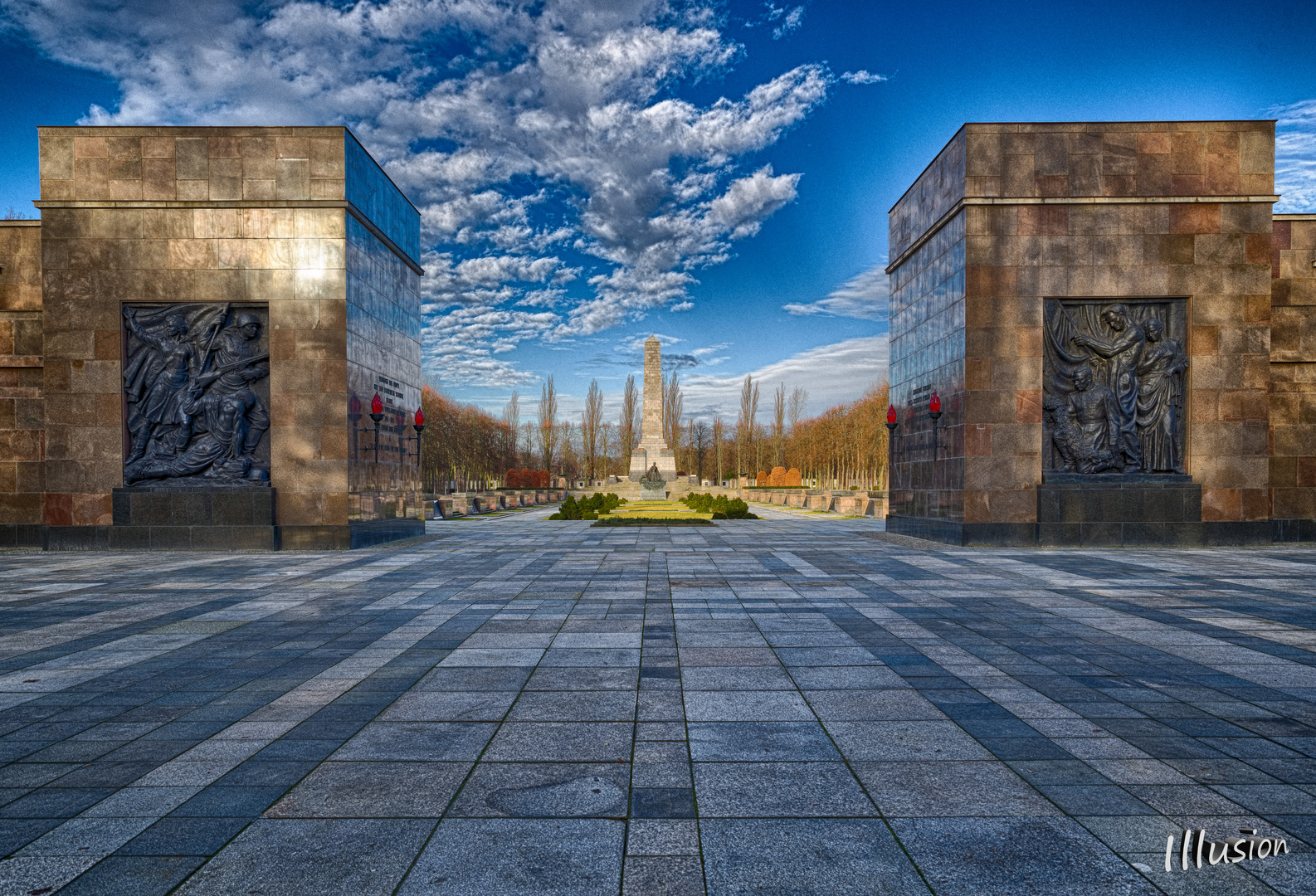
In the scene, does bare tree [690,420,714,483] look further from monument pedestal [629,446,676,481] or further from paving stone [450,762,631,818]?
paving stone [450,762,631,818]

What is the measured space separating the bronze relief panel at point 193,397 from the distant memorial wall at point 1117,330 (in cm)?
1798

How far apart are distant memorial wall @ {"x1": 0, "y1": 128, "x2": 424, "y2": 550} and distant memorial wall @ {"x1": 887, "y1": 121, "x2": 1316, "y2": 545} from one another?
53.3 feet

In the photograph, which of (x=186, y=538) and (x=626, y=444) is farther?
(x=626, y=444)

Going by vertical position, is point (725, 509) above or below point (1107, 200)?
below

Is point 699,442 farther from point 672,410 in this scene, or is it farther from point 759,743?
point 759,743

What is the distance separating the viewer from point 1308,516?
1784cm

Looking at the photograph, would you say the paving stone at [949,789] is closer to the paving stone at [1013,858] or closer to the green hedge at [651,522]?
the paving stone at [1013,858]

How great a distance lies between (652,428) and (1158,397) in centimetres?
4388

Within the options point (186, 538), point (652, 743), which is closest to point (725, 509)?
point (186, 538)

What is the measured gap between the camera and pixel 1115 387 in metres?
16.6

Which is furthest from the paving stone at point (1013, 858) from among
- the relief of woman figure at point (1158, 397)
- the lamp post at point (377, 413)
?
the lamp post at point (377, 413)

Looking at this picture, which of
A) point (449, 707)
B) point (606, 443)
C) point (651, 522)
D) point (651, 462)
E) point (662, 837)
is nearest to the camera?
point (662, 837)

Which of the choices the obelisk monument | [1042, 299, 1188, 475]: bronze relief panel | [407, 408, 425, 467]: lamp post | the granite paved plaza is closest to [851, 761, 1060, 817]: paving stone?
the granite paved plaza

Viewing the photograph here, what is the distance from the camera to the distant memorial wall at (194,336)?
16.7 meters
